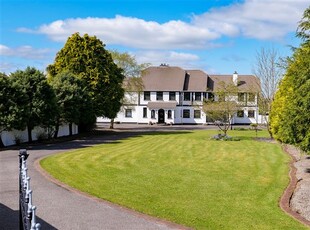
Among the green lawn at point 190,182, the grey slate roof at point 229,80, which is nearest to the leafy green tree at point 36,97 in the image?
the green lawn at point 190,182

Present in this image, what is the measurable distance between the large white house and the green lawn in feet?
142

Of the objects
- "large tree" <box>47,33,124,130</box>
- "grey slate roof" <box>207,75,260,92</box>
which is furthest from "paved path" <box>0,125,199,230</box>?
"grey slate roof" <box>207,75,260,92</box>

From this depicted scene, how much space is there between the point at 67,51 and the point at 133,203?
1451 inches

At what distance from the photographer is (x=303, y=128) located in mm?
18000

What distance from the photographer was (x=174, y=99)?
7250cm

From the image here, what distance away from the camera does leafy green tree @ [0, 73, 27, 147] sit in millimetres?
28891

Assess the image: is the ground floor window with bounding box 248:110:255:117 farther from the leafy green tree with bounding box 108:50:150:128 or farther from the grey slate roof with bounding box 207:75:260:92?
the leafy green tree with bounding box 108:50:150:128

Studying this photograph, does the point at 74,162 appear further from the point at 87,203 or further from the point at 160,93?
the point at 160,93

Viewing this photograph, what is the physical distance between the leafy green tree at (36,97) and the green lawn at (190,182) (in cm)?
765

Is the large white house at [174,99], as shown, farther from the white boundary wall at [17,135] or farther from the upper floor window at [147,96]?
the white boundary wall at [17,135]

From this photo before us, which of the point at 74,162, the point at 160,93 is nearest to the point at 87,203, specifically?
the point at 74,162

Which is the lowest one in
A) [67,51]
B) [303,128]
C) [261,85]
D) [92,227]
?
[92,227]

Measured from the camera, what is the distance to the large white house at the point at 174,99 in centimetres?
7162

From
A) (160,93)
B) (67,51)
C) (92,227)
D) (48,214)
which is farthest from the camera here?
(160,93)
